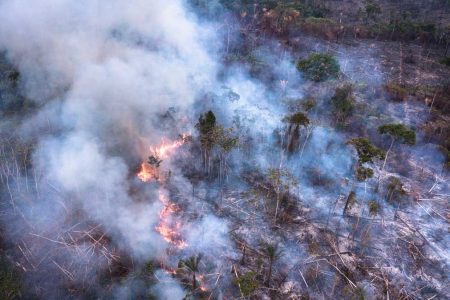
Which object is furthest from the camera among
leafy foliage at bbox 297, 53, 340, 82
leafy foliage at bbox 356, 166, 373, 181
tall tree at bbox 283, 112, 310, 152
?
leafy foliage at bbox 297, 53, 340, 82

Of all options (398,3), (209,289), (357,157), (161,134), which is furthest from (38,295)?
(398,3)

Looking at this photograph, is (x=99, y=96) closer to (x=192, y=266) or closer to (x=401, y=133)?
(x=192, y=266)

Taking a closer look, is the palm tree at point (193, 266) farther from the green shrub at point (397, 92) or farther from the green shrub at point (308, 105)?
the green shrub at point (397, 92)

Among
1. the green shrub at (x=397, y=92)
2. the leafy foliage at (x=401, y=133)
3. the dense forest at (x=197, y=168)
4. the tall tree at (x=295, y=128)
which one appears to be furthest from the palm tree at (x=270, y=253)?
the green shrub at (x=397, y=92)

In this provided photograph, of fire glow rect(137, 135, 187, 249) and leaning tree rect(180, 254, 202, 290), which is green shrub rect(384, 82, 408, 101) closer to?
fire glow rect(137, 135, 187, 249)

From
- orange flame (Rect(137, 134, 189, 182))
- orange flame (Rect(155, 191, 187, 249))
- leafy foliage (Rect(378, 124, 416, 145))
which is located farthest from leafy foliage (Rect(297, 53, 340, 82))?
orange flame (Rect(155, 191, 187, 249))

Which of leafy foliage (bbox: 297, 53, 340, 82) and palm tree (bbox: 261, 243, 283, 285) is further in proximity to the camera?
leafy foliage (bbox: 297, 53, 340, 82)
